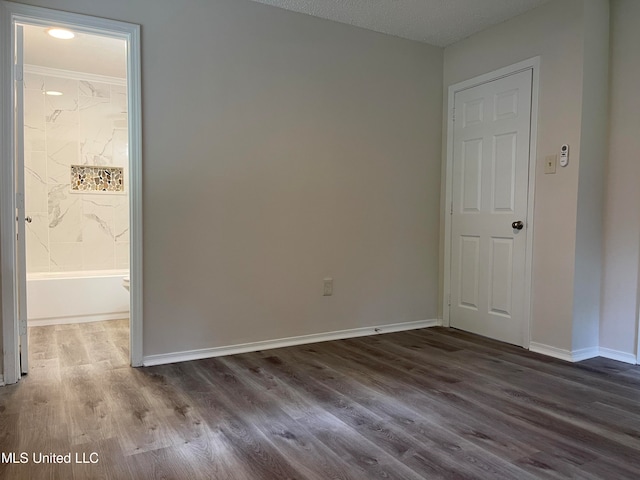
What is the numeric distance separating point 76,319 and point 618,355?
14.6ft

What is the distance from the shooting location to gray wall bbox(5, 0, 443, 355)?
2.97 metres

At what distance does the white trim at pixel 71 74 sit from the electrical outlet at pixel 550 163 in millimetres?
4380

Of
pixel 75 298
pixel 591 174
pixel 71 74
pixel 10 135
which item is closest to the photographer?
pixel 10 135

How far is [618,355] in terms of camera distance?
314 centimetres

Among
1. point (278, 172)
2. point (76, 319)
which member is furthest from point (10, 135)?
point (76, 319)

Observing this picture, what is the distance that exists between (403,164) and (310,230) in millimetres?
1057

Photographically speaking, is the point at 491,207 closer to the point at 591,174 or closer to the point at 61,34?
the point at 591,174

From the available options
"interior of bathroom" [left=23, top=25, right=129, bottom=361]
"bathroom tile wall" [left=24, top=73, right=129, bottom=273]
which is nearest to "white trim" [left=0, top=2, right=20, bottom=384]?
"interior of bathroom" [left=23, top=25, right=129, bottom=361]

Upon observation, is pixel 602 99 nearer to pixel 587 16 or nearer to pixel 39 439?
pixel 587 16

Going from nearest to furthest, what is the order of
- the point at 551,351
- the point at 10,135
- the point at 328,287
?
1. the point at 10,135
2. the point at 551,351
3. the point at 328,287

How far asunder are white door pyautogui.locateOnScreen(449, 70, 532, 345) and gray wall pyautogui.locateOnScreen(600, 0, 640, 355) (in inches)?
21.2

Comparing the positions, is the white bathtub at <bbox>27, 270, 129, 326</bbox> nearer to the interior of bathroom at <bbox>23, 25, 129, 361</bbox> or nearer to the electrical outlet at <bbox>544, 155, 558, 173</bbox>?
the interior of bathroom at <bbox>23, 25, 129, 361</bbox>

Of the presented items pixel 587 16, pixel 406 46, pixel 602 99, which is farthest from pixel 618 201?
pixel 406 46

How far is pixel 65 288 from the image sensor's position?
4.20m
